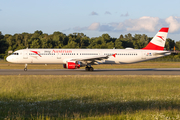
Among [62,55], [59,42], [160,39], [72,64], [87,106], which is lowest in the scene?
[87,106]

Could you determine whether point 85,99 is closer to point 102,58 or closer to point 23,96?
point 23,96

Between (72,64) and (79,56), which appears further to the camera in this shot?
(79,56)

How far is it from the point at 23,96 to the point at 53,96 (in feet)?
6.44

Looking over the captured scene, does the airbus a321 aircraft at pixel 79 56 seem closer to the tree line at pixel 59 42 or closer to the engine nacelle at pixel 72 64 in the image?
the engine nacelle at pixel 72 64

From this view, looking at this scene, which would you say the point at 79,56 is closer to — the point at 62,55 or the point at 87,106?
the point at 62,55

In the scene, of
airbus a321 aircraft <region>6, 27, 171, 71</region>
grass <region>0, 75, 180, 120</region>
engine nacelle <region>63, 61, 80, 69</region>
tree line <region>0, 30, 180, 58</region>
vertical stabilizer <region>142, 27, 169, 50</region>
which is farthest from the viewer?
tree line <region>0, 30, 180, 58</region>

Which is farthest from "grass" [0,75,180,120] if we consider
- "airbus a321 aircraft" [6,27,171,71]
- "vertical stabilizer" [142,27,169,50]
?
"vertical stabilizer" [142,27,169,50]

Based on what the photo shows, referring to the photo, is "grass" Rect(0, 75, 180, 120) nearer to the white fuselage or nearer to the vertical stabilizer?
the white fuselage

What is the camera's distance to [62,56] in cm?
3856

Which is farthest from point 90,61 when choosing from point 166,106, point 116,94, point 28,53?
point 166,106

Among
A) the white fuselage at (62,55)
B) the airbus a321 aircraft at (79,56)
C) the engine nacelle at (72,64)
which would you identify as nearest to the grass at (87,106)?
the engine nacelle at (72,64)

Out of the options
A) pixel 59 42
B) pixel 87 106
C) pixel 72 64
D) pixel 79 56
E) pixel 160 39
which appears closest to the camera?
pixel 87 106

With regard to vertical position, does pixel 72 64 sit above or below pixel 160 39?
below

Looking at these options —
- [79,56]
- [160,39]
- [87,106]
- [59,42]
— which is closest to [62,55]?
[79,56]
